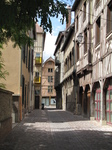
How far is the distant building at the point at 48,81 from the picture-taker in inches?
2714

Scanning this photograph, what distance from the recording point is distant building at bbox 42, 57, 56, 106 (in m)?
68.9

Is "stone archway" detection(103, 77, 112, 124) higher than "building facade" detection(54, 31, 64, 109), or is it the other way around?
"building facade" detection(54, 31, 64, 109)

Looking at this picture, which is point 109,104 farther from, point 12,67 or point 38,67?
point 38,67

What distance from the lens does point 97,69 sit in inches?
665

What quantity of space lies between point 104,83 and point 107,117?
6.33 ft

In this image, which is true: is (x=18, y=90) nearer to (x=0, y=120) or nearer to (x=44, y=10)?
(x=0, y=120)

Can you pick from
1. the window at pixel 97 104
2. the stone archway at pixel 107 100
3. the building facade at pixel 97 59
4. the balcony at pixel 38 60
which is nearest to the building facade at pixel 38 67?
the balcony at pixel 38 60

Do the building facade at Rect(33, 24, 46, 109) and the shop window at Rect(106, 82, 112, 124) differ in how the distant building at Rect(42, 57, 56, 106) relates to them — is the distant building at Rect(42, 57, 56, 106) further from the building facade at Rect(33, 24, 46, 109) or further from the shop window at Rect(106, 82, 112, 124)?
the shop window at Rect(106, 82, 112, 124)

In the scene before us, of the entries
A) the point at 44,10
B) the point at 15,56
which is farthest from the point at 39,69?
the point at 44,10

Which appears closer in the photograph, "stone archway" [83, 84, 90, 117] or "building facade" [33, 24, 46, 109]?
"stone archway" [83, 84, 90, 117]

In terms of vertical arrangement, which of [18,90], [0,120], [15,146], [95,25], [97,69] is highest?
[95,25]

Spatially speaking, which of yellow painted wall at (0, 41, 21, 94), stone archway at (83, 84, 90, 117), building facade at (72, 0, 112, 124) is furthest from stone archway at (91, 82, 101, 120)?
yellow painted wall at (0, 41, 21, 94)

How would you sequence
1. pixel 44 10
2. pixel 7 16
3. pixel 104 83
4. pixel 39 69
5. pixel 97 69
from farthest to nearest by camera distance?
pixel 39 69
pixel 97 69
pixel 104 83
pixel 44 10
pixel 7 16

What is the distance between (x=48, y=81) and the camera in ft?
229
